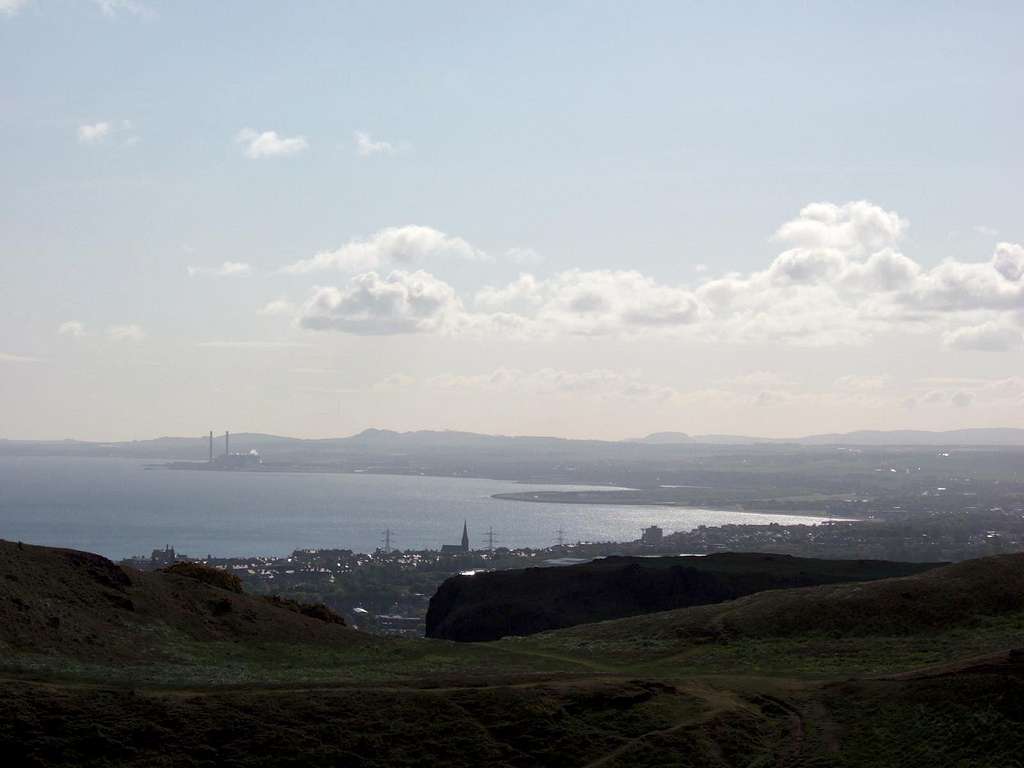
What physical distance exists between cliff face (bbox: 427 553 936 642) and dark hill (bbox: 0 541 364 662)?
25.2 meters

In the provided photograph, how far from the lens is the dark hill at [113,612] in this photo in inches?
1426

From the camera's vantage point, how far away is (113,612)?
39.9m

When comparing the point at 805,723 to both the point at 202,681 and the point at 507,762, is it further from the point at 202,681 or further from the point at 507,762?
the point at 202,681

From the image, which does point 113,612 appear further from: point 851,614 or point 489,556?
point 489,556

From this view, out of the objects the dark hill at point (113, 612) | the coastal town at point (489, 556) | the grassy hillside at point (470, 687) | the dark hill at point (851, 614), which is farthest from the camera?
the coastal town at point (489, 556)

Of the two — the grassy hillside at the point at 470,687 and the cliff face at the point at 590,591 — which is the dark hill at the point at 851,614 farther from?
the cliff face at the point at 590,591

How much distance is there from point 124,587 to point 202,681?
11281mm

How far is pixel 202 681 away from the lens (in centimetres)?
3203

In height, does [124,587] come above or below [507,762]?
above

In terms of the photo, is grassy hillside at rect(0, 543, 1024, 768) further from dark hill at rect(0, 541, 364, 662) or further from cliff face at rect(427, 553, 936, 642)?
cliff face at rect(427, 553, 936, 642)

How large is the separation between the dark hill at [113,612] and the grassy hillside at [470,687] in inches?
3.5

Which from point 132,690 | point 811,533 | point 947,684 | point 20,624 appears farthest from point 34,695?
point 811,533

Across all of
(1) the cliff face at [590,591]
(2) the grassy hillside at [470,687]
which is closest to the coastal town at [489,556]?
(1) the cliff face at [590,591]

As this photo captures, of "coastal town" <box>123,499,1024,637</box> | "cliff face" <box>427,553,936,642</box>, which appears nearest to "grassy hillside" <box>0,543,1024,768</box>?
"cliff face" <box>427,553,936,642</box>
